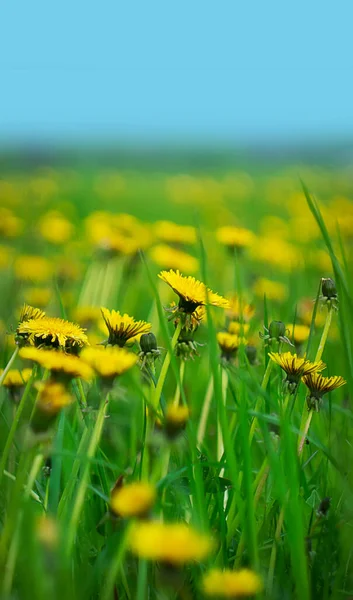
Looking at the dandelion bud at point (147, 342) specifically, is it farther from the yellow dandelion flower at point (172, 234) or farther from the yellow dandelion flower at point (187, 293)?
the yellow dandelion flower at point (172, 234)

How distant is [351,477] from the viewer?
3.72ft

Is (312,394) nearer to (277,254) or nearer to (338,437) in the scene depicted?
(338,437)

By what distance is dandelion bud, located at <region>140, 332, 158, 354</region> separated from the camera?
107 centimetres

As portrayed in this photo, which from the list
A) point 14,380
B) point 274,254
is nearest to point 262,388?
point 14,380

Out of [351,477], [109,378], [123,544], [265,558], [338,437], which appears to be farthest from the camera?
[338,437]

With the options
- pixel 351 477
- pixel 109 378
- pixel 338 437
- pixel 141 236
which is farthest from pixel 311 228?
pixel 109 378

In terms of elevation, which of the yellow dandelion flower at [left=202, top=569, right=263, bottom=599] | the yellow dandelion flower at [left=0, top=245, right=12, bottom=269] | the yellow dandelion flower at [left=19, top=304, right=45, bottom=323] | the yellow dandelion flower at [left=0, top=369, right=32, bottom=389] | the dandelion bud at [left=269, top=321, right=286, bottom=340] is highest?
the dandelion bud at [left=269, top=321, right=286, bottom=340]

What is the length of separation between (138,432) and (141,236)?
3.42ft

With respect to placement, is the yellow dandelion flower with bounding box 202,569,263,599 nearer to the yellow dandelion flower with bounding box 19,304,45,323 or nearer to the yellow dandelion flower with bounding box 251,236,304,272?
the yellow dandelion flower with bounding box 19,304,45,323

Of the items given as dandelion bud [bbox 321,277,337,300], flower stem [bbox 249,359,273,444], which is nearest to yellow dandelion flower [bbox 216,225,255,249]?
dandelion bud [bbox 321,277,337,300]

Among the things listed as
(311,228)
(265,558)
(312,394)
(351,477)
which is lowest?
(265,558)

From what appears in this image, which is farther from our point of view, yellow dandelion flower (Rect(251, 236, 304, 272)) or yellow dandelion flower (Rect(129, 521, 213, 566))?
yellow dandelion flower (Rect(251, 236, 304, 272))

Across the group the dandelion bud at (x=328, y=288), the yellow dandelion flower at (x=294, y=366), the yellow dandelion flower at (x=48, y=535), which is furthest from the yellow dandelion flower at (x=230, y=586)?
the dandelion bud at (x=328, y=288)

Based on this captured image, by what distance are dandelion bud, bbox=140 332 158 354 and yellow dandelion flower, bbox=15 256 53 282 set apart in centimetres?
155
